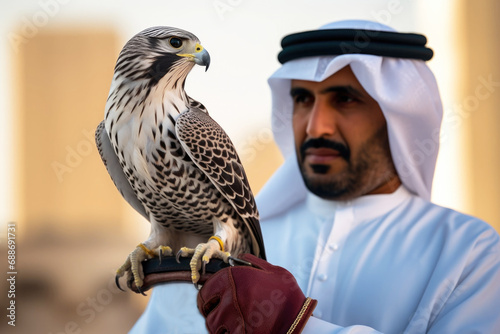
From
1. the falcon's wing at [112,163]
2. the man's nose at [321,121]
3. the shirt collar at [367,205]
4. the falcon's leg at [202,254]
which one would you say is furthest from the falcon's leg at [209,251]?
the shirt collar at [367,205]

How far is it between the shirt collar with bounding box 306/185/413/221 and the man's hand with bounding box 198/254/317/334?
2.35ft

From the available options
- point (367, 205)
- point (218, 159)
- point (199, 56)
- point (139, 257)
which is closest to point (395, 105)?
point (367, 205)

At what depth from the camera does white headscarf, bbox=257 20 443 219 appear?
1734 mm

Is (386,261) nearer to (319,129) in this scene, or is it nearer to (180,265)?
(319,129)

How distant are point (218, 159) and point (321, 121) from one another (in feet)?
1.93

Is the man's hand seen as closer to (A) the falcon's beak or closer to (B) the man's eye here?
(A) the falcon's beak

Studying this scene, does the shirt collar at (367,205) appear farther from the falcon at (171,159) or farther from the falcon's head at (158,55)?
the falcon's head at (158,55)

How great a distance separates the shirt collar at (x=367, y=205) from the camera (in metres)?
1.83

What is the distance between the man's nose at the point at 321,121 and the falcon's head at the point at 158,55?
2.28 ft

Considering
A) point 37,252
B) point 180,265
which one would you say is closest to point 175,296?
point 180,265

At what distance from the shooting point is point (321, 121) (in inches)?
68.8

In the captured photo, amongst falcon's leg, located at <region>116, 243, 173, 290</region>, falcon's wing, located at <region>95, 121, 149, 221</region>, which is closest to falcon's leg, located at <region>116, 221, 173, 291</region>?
falcon's leg, located at <region>116, 243, 173, 290</region>

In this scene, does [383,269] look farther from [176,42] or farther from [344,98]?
[176,42]

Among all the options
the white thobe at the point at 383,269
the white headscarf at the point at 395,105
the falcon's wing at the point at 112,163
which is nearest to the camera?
the falcon's wing at the point at 112,163
